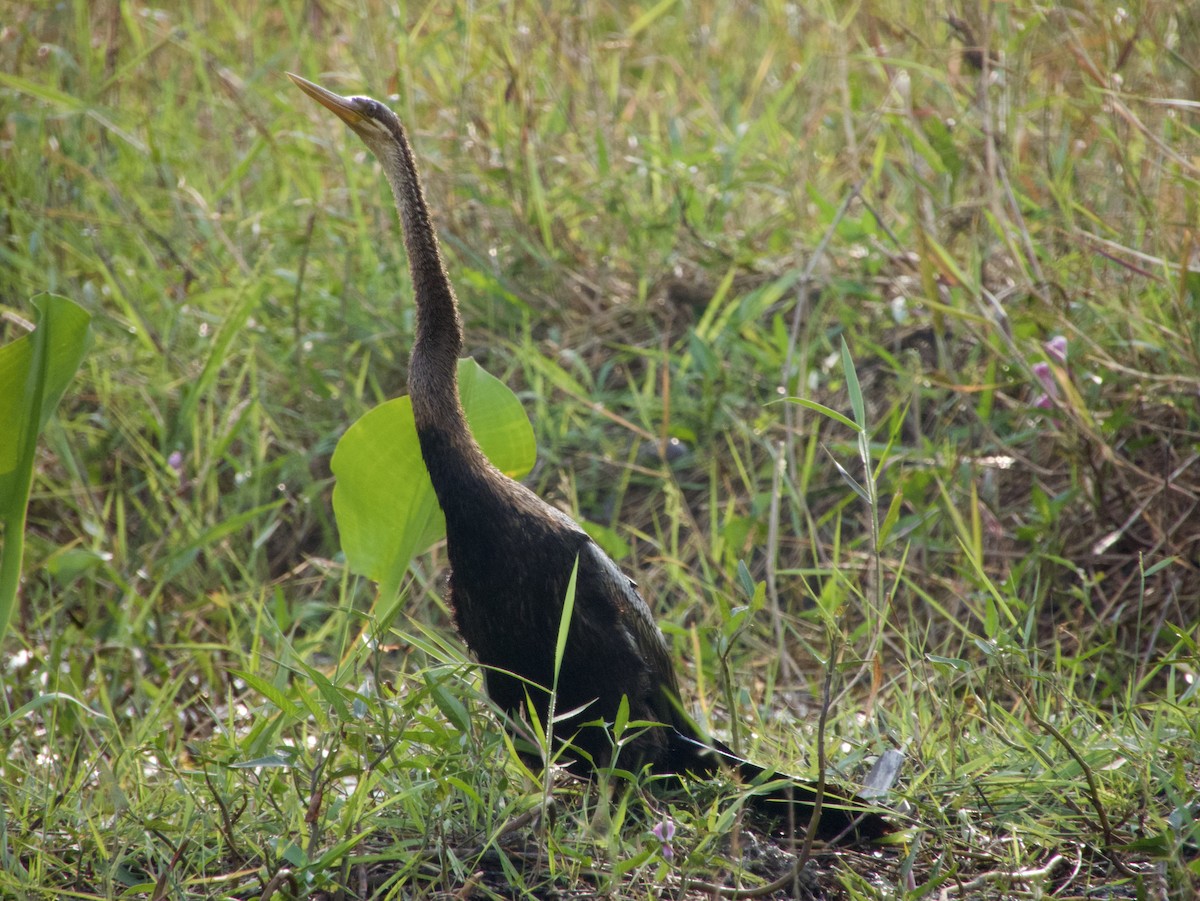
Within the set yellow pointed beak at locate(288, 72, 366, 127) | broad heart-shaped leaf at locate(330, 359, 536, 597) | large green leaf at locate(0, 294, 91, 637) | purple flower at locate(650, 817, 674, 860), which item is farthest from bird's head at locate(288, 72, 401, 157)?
purple flower at locate(650, 817, 674, 860)

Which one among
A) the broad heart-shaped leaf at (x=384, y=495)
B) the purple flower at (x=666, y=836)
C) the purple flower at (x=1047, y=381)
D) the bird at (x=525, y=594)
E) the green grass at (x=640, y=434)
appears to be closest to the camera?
the purple flower at (x=666, y=836)

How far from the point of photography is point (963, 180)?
447 centimetres

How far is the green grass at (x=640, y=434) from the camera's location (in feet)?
7.46

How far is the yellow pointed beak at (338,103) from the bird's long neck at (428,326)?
0.30ft

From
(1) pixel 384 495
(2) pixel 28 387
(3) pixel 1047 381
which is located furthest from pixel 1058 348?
(2) pixel 28 387

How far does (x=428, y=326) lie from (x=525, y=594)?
1.93 feet

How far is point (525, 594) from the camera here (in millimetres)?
2482

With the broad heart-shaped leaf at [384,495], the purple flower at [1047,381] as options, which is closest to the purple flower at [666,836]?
the broad heart-shaped leaf at [384,495]

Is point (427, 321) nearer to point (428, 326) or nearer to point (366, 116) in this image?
point (428, 326)

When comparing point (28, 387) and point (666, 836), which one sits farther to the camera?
point (28, 387)

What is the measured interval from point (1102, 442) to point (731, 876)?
1660 millimetres

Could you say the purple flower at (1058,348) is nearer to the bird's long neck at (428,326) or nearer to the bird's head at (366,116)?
the bird's long neck at (428,326)

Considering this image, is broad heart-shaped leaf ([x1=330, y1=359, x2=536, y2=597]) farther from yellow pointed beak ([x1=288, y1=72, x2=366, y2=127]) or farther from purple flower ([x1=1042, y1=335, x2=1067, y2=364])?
purple flower ([x1=1042, y1=335, x2=1067, y2=364])

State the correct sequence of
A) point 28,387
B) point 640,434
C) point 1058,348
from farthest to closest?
point 640,434 < point 1058,348 < point 28,387
